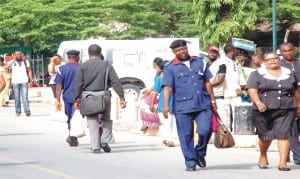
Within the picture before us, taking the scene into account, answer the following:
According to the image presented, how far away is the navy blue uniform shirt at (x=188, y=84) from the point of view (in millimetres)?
12492

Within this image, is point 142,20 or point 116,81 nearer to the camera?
point 116,81

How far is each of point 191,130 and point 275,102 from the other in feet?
3.83

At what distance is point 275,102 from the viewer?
40.6ft

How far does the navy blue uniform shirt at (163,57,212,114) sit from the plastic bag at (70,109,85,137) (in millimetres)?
3755

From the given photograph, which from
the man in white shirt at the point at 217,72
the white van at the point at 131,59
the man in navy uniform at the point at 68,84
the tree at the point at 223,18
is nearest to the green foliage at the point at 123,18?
the tree at the point at 223,18

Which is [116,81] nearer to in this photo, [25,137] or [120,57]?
[25,137]

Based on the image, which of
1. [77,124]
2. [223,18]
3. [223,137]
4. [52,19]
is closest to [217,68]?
[77,124]

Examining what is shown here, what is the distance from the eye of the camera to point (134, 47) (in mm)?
31312

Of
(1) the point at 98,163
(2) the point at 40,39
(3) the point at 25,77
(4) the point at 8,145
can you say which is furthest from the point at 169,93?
(2) the point at 40,39

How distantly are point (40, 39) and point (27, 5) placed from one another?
218 centimetres

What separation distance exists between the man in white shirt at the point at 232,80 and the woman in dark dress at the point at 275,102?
3876mm

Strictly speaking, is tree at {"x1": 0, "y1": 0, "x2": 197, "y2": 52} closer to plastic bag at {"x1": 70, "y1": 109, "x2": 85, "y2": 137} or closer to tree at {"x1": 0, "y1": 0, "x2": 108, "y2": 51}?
tree at {"x1": 0, "y1": 0, "x2": 108, "y2": 51}

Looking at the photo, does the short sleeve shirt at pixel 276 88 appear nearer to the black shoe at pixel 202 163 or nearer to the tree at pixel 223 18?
the black shoe at pixel 202 163

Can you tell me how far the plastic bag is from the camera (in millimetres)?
16109
